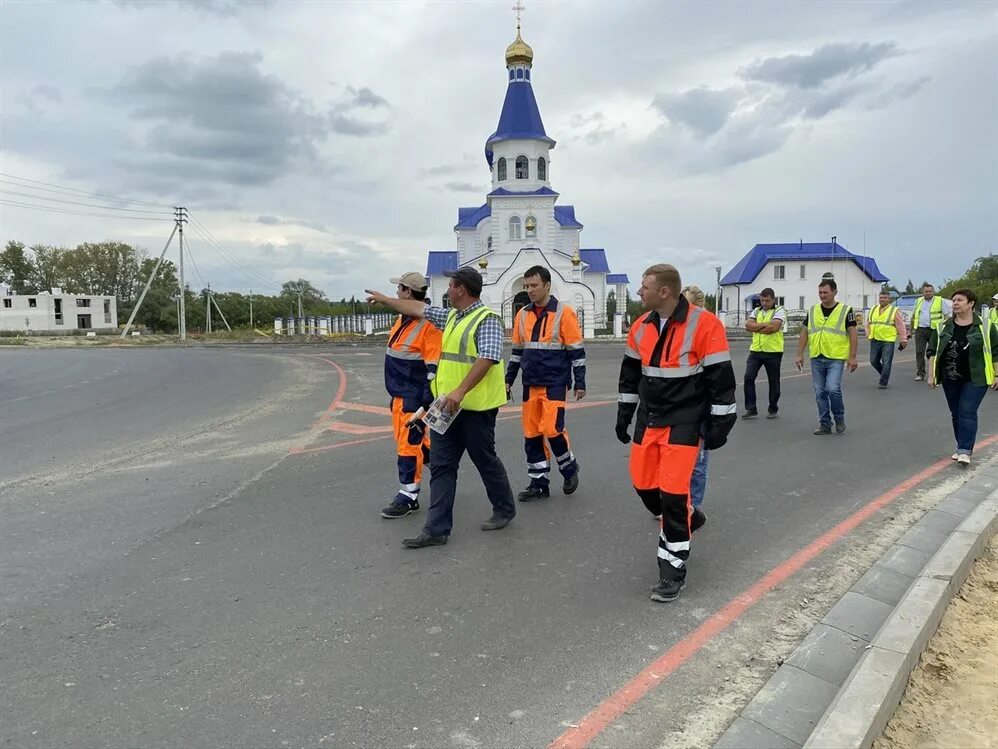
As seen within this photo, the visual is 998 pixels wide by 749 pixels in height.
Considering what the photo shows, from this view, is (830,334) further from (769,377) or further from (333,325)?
(333,325)

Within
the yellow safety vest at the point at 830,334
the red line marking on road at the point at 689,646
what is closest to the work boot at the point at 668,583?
the red line marking on road at the point at 689,646

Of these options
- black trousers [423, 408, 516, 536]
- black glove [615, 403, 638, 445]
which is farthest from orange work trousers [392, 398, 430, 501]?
black glove [615, 403, 638, 445]

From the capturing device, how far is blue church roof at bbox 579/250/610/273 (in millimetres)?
55219

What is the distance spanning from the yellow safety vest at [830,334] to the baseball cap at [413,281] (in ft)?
19.3

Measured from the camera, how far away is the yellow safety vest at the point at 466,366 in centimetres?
465

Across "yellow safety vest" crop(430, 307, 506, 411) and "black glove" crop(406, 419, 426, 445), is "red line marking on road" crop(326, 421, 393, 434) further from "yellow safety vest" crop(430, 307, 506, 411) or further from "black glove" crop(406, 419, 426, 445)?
"yellow safety vest" crop(430, 307, 506, 411)

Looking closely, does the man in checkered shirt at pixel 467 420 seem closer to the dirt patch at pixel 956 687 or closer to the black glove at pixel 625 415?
the black glove at pixel 625 415

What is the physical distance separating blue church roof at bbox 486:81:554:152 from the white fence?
16016 mm

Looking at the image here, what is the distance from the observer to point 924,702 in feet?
9.56

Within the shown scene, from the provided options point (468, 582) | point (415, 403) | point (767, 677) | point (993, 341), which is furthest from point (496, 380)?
point (993, 341)

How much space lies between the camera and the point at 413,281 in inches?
207

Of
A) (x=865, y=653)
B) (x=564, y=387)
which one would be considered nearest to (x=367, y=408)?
(x=564, y=387)

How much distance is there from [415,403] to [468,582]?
5.86ft

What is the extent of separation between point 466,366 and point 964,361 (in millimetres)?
5196
